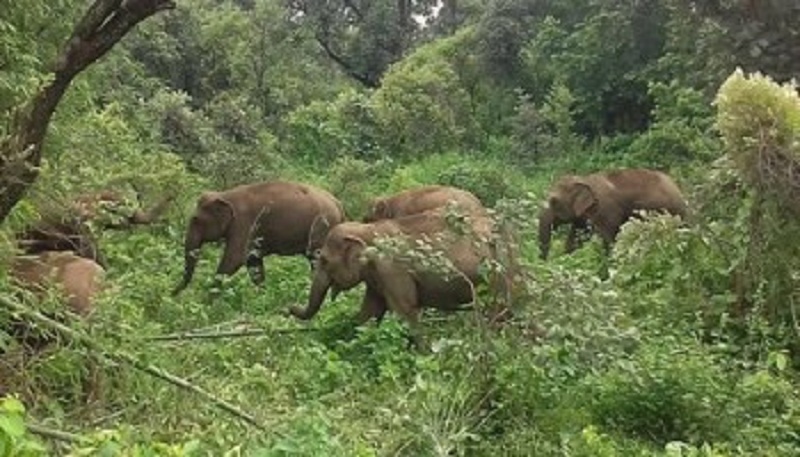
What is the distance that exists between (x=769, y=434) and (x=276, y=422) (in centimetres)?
252

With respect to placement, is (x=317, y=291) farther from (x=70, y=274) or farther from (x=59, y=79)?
(x=59, y=79)

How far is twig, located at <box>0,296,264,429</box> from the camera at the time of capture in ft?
18.4

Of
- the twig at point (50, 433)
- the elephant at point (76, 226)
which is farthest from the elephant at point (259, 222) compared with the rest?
the twig at point (50, 433)

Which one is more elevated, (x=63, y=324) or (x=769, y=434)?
(x=63, y=324)

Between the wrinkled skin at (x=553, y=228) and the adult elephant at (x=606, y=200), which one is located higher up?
Result: the adult elephant at (x=606, y=200)

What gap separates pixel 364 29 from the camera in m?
32.8

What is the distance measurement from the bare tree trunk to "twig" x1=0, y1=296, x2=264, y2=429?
44 centimetres

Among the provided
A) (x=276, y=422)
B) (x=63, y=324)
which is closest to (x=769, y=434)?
(x=276, y=422)

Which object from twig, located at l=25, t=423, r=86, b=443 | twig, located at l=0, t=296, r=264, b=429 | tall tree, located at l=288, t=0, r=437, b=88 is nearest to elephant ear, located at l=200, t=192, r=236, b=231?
twig, located at l=0, t=296, r=264, b=429

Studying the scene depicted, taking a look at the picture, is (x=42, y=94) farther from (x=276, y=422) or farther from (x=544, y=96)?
(x=544, y=96)

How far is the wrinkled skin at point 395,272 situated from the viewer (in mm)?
8523

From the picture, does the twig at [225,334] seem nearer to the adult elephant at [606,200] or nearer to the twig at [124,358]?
the twig at [124,358]

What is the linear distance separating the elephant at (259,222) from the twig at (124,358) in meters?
5.79

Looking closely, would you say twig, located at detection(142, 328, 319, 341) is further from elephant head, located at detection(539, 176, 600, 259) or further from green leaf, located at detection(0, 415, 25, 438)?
elephant head, located at detection(539, 176, 600, 259)
